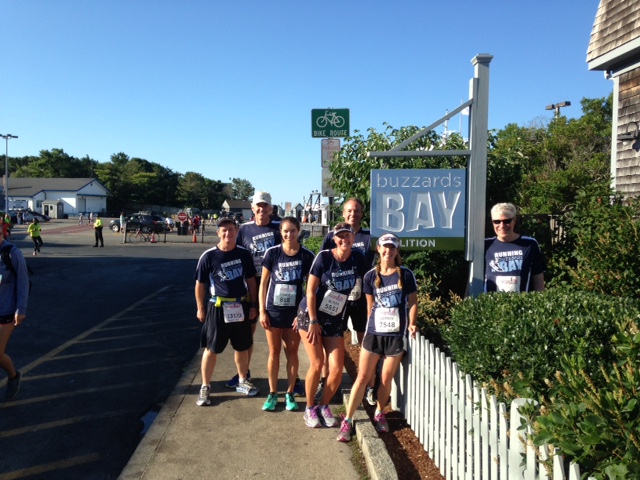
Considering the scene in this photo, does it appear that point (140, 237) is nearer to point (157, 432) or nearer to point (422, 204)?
point (422, 204)

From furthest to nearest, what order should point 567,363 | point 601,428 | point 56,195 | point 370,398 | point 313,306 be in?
point 56,195, point 370,398, point 313,306, point 567,363, point 601,428

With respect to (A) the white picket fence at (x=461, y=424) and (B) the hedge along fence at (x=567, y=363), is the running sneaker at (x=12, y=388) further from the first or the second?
(B) the hedge along fence at (x=567, y=363)

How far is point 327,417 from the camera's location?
14.3 feet

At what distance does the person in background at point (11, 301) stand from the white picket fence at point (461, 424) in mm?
3655

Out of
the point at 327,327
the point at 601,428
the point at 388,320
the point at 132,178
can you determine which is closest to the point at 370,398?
the point at 327,327

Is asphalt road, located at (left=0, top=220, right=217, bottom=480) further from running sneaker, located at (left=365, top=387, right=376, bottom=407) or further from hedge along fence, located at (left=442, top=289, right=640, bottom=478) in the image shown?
hedge along fence, located at (left=442, top=289, right=640, bottom=478)

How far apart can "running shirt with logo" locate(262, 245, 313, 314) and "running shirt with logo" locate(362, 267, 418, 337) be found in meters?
0.78

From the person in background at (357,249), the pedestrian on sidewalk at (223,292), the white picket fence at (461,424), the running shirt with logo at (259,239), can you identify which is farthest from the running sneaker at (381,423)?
the running shirt with logo at (259,239)

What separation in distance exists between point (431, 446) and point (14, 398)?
3965 mm

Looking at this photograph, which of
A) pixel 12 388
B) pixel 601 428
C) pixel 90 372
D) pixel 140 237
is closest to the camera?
pixel 601 428

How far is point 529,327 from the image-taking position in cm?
298

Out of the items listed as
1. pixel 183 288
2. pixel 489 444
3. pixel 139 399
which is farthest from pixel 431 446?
pixel 183 288

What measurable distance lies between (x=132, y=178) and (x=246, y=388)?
94.7 metres

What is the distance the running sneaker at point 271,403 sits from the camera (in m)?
4.64
